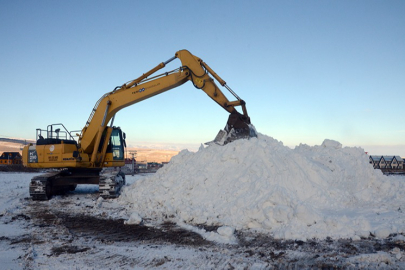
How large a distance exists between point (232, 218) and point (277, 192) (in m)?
1.24

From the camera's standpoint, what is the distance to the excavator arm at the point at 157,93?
11750mm

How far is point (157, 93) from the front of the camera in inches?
500

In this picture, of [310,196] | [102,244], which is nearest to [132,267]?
[102,244]

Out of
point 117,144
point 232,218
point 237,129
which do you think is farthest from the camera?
point 117,144

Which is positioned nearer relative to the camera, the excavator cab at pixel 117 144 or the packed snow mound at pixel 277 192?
the packed snow mound at pixel 277 192

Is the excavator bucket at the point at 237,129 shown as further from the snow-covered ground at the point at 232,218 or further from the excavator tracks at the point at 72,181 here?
the excavator tracks at the point at 72,181

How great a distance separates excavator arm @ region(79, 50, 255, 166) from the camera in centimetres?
1175

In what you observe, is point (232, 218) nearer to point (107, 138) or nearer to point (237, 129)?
point (237, 129)

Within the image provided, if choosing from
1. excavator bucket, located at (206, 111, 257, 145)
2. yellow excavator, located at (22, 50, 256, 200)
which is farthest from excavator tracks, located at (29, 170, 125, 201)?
excavator bucket, located at (206, 111, 257, 145)

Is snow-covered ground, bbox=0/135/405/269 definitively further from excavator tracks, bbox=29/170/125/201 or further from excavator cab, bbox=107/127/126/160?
excavator cab, bbox=107/127/126/160

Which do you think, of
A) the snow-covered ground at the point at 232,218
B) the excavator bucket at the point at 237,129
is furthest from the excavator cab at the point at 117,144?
the excavator bucket at the point at 237,129

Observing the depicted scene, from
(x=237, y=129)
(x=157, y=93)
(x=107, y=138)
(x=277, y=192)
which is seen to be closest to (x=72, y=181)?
(x=107, y=138)

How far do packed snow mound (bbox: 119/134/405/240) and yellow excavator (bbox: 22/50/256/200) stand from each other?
955 mm

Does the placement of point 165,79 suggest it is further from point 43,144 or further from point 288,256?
point 288,256
